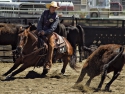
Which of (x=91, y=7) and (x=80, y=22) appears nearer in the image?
(x=80, y=22)

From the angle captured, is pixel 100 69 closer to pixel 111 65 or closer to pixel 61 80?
pixel 111 65

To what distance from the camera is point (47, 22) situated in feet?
28.1

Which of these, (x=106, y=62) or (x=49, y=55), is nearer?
(x=106, y=62)

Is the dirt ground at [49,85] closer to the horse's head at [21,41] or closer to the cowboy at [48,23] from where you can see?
the cowboy at [48,23]

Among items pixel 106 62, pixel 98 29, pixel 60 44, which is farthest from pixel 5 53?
pixel 106 62

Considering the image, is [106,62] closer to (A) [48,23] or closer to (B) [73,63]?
(A) [48,23]

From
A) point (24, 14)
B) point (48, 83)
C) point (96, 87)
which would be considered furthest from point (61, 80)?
point (24, 14)

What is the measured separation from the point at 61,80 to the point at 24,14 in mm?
10465

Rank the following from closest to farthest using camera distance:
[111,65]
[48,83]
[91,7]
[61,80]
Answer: [111,65], [48,83], [61,80], [91,7]

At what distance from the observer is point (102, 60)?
6.89 m

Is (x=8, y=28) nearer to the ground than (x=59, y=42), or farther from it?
farther from it

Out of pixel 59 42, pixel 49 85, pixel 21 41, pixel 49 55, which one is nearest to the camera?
pixel 49 85

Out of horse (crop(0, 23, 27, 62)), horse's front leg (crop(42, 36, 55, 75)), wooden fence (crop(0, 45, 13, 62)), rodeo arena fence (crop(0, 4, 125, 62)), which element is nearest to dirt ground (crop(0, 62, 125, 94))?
horse's front leg (crop(42, 36, 55, 75))

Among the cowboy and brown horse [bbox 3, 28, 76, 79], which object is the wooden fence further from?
the cowboy
